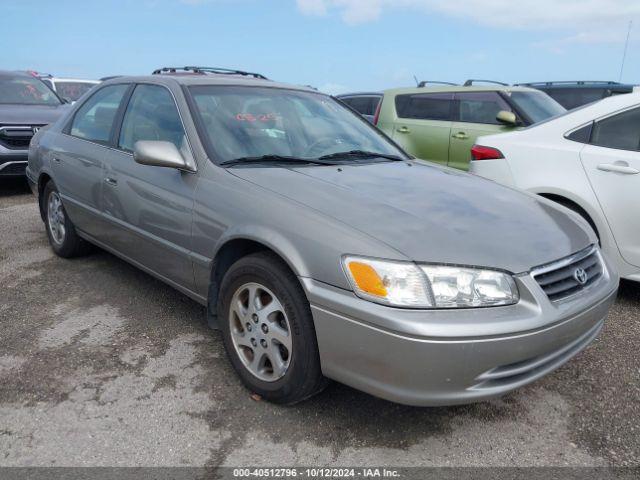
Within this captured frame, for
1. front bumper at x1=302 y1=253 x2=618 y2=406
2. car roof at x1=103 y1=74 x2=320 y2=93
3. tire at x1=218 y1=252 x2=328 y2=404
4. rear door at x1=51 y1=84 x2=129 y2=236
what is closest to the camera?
front bumper at x1=302 y1=253 x2=618 y2=406

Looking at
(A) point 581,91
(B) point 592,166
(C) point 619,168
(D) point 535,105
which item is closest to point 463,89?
(D) point 535,105

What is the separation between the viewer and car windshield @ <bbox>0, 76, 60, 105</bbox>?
8188mm

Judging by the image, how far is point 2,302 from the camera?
3.87m

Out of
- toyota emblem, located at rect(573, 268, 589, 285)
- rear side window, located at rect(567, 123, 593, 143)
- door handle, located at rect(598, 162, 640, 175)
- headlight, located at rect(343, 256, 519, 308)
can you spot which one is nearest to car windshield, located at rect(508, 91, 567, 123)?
rear side window, located at rect(567, 123, 593, 143)

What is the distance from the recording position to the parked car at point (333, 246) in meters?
2.17

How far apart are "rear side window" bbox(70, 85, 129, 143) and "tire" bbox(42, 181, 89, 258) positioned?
0.60 m

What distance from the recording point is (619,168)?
12.7 ft

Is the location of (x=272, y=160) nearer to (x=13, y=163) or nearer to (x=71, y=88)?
(x=13, y=163)

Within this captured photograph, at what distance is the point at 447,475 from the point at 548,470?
0.42 m

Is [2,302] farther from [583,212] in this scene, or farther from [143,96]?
[583,212]

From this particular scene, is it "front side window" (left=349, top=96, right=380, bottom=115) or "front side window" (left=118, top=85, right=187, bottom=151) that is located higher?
"front side window" (left=118, top=85, right=187, bottom=151)

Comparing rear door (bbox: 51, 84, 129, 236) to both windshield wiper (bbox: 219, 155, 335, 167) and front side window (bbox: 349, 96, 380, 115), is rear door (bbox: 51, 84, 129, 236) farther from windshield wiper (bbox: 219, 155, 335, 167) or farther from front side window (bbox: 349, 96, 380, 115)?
front side window (bbox: 349, 96, 380, 115)

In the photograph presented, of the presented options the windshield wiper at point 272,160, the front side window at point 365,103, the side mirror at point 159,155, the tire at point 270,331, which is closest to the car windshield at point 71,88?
the front side window at point 365,103

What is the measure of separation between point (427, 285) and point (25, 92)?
828 centimetres
